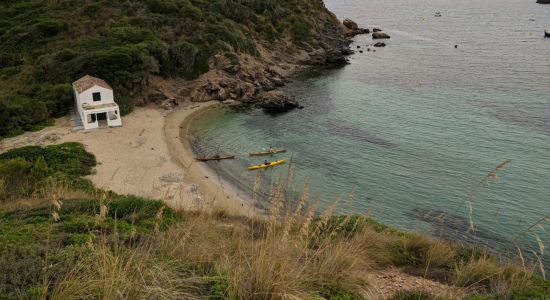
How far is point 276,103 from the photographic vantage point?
1754 inches

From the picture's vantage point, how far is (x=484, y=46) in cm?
7688

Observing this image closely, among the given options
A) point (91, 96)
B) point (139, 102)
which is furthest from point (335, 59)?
point (91, 96)

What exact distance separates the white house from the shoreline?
4614 millimetres

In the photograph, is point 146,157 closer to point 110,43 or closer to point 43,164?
point 43,164

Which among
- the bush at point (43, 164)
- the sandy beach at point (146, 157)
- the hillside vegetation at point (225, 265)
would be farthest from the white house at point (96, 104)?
the hillside vegetation at point (225, 265)

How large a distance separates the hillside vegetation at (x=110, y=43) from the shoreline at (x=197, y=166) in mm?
5084

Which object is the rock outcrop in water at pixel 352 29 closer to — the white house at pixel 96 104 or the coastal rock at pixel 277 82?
the coastal rock at pixel 277 82

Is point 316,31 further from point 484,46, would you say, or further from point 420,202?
point 420,202

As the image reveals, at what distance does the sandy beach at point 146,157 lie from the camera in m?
25.7

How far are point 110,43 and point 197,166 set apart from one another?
23.5 metres

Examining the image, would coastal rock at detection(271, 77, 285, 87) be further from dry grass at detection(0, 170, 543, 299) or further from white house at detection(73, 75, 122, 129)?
dry grass at detection(0, 170, 543, 299)

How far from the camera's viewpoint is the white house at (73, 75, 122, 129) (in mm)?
34594

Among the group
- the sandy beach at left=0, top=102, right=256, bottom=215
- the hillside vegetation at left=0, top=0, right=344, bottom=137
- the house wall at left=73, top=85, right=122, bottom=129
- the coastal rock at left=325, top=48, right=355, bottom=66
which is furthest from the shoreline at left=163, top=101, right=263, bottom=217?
the coastal rock at left=325, top=48, right=355, bottom=66

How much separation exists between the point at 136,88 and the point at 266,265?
40.3 meters
